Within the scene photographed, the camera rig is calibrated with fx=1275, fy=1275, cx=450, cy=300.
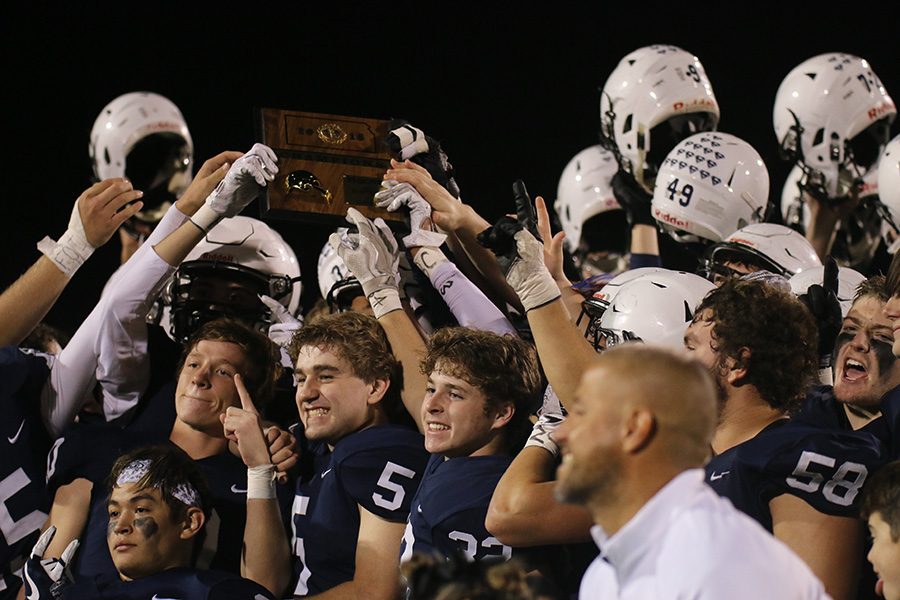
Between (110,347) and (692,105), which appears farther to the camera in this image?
(692,105)

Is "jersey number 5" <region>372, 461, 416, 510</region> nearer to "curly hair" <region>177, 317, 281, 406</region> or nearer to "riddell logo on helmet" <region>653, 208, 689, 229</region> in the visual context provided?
"curly hair" <region>177, 317, 281, 406</region>

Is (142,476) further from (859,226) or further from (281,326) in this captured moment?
(859,226)

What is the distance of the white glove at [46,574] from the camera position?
3262 mm

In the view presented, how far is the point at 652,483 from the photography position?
6.31 ft

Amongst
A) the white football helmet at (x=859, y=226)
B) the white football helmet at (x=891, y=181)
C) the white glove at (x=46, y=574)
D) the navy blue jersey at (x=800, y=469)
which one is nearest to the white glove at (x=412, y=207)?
the white glove at (x=46, y=574)

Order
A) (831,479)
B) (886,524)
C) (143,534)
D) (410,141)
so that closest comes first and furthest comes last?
(886,524), (831,479), (143,534), (410,141)

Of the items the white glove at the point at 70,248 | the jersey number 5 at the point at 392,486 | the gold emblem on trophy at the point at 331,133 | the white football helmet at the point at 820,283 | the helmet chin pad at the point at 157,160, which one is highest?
the gold emblem on trophy at the point at 331,133

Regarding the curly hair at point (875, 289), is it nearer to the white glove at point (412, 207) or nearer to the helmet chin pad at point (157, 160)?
the white glove at point (412, 207)

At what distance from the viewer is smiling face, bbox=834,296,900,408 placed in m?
3.17

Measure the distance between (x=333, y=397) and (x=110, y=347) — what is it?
0.77 metres

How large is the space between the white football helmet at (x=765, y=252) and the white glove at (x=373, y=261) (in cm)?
127

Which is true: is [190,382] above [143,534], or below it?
above

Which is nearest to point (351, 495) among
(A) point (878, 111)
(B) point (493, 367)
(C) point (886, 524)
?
(B) point (493, 367)

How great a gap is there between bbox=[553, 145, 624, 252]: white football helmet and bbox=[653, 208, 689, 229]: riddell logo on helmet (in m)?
1.24
